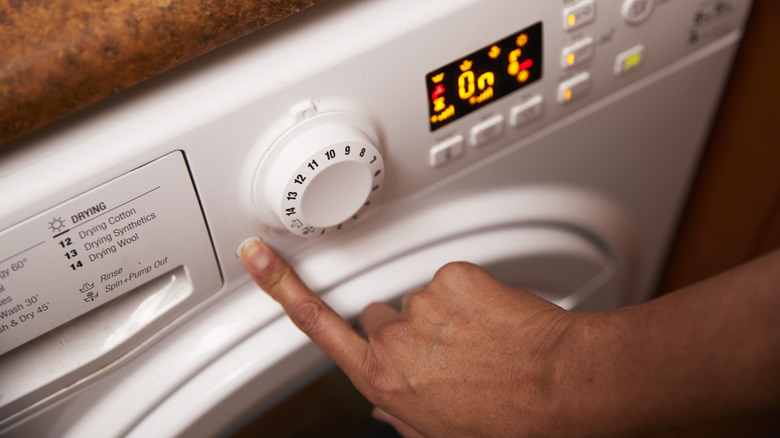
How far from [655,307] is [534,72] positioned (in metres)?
0.17

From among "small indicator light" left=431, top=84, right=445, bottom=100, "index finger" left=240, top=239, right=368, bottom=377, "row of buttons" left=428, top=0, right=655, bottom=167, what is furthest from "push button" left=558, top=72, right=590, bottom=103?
"index finger" left=240, top=239, right=368, bottom=377

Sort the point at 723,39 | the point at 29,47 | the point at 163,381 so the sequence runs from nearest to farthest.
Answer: the point at 29,47, the point at 163,381, the point at 723,39

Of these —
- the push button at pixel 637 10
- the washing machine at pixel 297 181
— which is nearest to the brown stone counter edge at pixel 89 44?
the washing machine at pixel 297 181

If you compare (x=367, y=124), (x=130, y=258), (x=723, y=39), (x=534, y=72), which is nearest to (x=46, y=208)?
(x=130, y=258)

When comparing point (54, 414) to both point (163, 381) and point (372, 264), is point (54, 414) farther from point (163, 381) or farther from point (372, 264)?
point (372, 264)

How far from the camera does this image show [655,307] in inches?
14.0

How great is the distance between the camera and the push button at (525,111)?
46 centimetres

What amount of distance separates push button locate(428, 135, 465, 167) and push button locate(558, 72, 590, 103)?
0.27 feet

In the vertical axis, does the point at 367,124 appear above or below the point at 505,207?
above

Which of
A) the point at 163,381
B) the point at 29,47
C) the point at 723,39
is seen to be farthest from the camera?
the point at 723,39

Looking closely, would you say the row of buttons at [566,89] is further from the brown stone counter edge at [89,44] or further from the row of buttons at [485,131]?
the brown stone counter edge at [89,44]

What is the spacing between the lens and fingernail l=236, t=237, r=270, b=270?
0.42 metres

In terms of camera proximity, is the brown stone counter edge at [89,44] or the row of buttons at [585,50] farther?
the row of buttons at [585,50]

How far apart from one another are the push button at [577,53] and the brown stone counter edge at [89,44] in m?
0.21
